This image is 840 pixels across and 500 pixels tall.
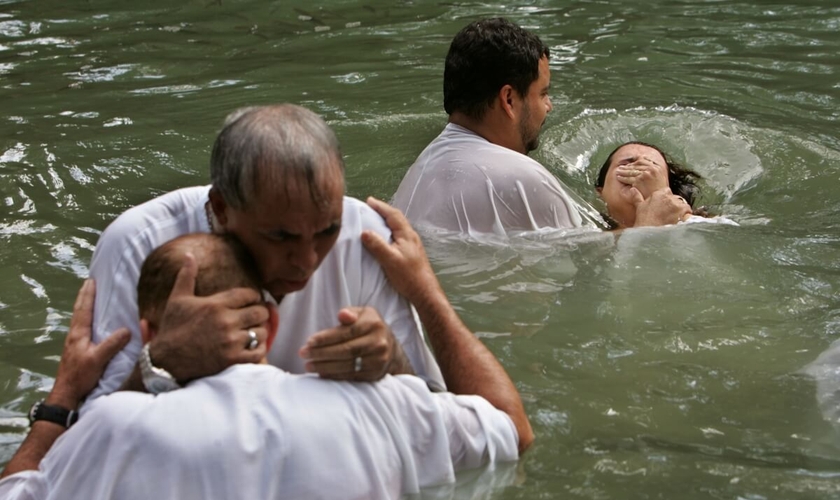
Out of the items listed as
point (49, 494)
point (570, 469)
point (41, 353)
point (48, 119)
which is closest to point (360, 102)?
point (48, 119)

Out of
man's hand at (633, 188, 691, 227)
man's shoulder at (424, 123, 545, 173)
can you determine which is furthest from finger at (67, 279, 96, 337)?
man's hand at (633, 188, 691, 227)

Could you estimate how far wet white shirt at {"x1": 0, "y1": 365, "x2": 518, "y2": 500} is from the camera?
282 cm

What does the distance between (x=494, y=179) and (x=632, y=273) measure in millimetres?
759

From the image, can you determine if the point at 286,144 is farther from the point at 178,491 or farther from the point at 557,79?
A: the point at 557,79

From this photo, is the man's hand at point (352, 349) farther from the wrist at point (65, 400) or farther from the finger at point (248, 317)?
the wrist at point (65, 400)

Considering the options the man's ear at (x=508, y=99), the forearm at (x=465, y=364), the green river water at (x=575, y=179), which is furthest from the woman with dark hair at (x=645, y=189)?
the forearm at (x=465, y=364)

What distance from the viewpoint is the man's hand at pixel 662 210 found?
634 centimetres

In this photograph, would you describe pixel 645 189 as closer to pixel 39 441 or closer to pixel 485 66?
pixel 485 66

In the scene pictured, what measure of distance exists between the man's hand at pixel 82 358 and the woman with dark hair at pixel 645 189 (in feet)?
12.1

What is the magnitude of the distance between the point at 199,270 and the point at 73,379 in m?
0.57

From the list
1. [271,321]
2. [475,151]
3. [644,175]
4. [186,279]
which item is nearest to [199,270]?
[186,279]

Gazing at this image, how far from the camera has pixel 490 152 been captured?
5746mm

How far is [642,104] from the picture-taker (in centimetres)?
850

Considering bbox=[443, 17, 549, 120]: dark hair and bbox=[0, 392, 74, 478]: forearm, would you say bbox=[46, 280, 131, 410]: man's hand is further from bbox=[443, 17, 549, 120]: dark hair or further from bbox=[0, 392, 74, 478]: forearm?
bbox=[443, 17, 549, 120]: dark hair
